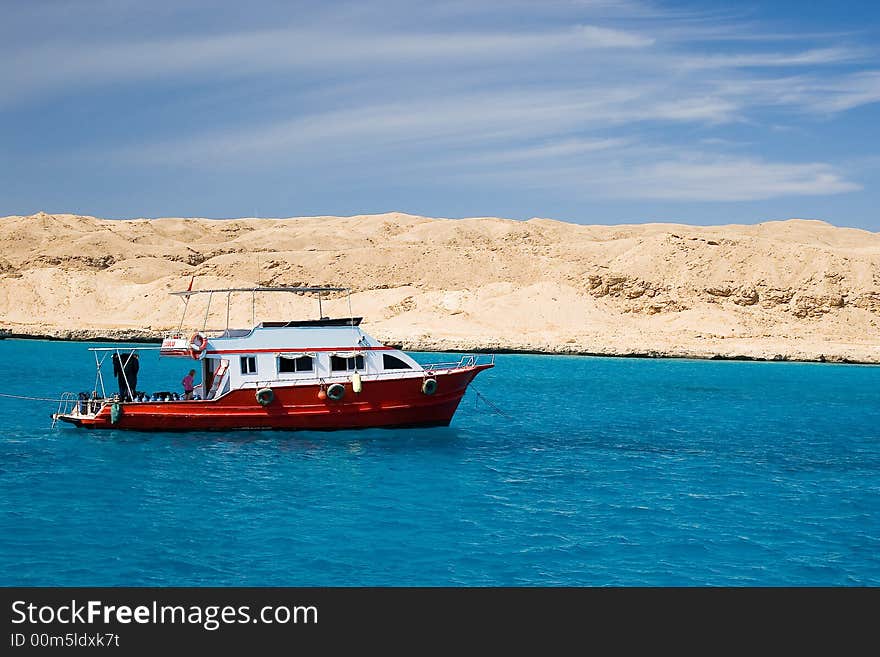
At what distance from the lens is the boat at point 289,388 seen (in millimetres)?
28812

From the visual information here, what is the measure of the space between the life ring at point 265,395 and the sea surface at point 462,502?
43.0 inches

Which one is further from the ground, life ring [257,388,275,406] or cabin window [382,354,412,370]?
cabin window [382,354,412,370]

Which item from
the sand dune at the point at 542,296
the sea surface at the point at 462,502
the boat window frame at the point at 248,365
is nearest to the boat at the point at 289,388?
the boat window frame at the point at 248,365

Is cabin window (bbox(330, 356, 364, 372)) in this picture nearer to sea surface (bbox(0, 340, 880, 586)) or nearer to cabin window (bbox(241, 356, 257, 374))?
sea surface (bbox(0, 340, 880, 586))

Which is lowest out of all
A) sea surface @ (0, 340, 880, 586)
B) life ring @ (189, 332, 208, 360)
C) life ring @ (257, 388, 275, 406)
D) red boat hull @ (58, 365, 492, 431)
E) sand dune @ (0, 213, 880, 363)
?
sea surface @ (0, 340, 880, 586)

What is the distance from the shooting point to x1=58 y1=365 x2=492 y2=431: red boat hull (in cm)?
2878

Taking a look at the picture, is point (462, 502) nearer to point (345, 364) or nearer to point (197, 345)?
point (345, 364)

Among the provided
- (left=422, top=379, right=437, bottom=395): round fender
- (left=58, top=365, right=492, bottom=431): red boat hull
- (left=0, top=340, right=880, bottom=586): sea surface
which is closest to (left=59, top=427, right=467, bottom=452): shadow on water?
(left=0, top=340, right=880, bottom=586): sea surface

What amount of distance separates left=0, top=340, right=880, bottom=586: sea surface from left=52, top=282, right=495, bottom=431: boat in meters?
0.55

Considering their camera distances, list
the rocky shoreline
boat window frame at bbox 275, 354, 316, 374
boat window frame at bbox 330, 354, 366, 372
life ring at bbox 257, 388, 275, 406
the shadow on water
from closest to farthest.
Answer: the shadow on water
life ring at bbox 257, 388, 275, 406
boat window frame at bbox 275, 354, 316, 374
boat window frame at bbox 330, 354, 366, 372
the rocky shoreline

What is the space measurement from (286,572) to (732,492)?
1143 centimetres

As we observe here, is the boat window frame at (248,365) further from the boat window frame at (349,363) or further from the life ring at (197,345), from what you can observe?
the boat window frame at (349,363)
